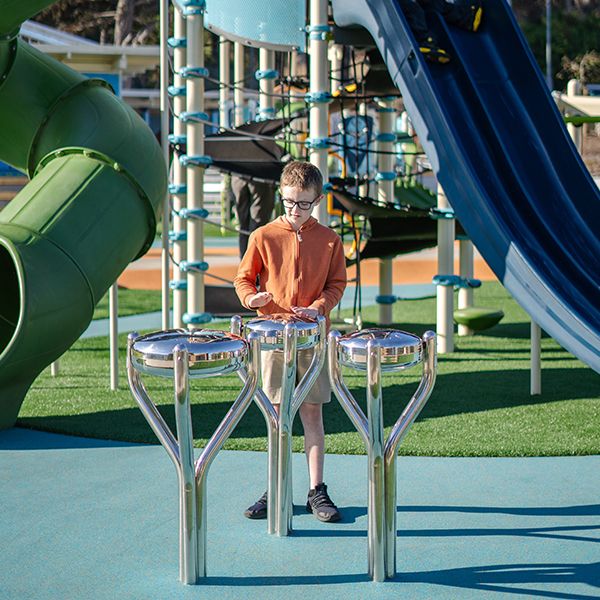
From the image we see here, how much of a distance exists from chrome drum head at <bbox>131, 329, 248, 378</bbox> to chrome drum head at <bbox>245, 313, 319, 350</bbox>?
0.38 metres

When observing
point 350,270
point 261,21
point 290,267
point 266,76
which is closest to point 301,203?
point 290,267

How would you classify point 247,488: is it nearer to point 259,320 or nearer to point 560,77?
point 259,320

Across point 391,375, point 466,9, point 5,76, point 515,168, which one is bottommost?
point 391,375

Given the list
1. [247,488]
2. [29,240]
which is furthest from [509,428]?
[29,240]

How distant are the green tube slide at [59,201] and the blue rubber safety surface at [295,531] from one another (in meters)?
0.68

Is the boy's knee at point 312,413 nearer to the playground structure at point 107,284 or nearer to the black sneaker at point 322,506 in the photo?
the black sneaker at point 322,506

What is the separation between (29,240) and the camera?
19.2ft

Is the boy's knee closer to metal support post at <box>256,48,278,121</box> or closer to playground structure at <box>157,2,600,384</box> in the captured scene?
playground structure at <box>157,2,600,384</box>

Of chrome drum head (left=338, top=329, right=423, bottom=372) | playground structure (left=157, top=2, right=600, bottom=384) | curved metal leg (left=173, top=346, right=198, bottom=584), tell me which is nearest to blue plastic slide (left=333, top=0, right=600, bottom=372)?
playground structure (left=157, top=2, right=600, bottom=384)

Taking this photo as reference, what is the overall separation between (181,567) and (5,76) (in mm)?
4253

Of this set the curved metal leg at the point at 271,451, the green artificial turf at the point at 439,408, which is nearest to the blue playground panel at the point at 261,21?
the green artificial turf at the point at 439,408

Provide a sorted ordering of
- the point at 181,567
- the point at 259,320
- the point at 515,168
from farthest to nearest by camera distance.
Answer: the point at 515,168
the point at 259,320
the point at 181,567

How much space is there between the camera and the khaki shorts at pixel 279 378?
14.9 ft

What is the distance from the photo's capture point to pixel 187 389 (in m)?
3.54
